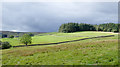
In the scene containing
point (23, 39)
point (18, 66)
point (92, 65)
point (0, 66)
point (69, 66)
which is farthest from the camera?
point (23, 39)

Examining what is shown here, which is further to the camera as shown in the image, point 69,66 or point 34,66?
point 34,66

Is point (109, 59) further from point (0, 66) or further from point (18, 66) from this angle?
point (0, 66)

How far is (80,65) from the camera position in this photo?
35.8 feet

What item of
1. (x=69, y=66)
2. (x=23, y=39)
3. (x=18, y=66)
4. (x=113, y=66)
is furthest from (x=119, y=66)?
(x=23, y=39)

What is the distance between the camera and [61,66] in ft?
37.8

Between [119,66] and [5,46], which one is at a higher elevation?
[119,66]

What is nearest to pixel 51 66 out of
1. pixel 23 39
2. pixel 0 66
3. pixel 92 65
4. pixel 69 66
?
pixel 69 66

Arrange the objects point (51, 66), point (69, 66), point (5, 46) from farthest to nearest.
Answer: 1. point (5, 46)
2. point (51, 66)
3. point (69, 66)

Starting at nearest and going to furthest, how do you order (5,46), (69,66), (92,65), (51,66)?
1. (92,65)
2. (69,66)
3. (51,66)
4. (5,46)

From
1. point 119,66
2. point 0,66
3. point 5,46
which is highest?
point 119,66

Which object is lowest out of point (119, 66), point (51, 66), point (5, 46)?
point (5, 46)

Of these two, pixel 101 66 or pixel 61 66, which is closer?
pixel 101 66

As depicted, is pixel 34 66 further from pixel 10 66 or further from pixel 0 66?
pixel 0 66

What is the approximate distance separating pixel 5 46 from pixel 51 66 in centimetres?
6421
